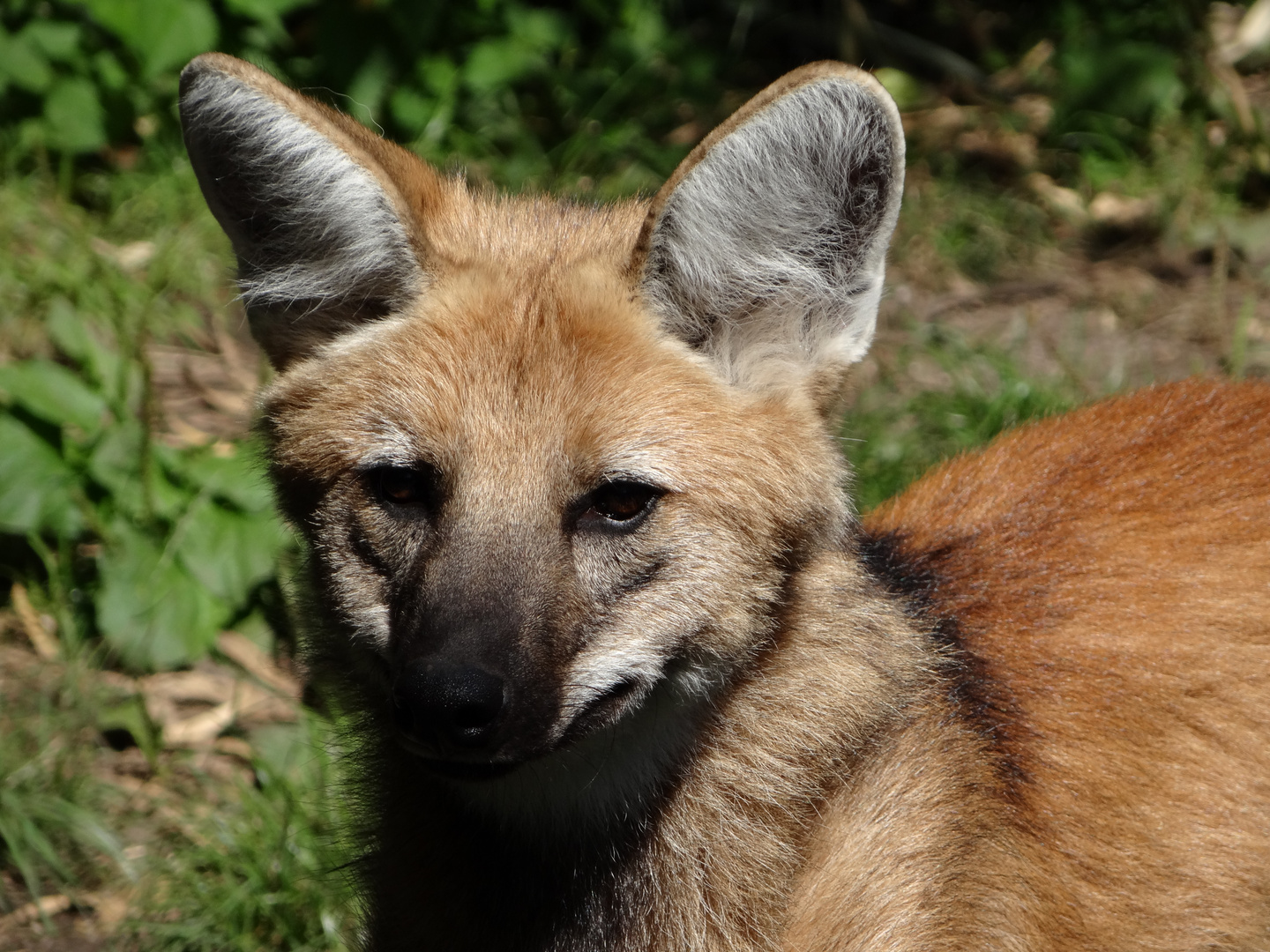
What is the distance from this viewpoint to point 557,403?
7.33 ft

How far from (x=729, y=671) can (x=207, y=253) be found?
372cm

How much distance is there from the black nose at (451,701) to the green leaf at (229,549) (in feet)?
6.37

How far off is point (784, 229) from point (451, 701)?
1078 millimetres

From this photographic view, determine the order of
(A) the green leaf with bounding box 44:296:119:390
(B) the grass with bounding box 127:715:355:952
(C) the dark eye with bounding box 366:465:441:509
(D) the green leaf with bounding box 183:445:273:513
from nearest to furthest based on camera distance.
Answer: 1. (C) the dark eye with bounding box 366:465:441:509
2. (B) the grass with bounding box 127:715:355:952
3. (D) the green leaf with bounding box 183:445:273:513
4. (A) the green leaf with bounding box 44:296:119:390

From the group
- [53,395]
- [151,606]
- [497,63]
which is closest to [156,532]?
[151,606]

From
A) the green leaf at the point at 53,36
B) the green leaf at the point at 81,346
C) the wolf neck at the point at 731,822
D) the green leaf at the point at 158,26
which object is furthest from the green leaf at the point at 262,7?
the wolf neck at the point at 731,822

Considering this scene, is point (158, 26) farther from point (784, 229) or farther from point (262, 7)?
point (784, 229)

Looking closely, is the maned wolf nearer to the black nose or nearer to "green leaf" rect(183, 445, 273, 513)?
the black nose

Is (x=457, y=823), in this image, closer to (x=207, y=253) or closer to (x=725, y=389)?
(x=725, y=389)

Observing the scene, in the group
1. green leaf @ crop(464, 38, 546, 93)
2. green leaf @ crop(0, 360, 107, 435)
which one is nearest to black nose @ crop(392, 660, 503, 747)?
green leaf @ crop(0, 360, 107, 435)

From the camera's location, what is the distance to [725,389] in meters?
2.39

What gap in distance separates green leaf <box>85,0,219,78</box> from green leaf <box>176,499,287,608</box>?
1996 mm

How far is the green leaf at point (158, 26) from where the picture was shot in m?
4.76

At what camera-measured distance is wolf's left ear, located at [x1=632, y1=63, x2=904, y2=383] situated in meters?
2.15
